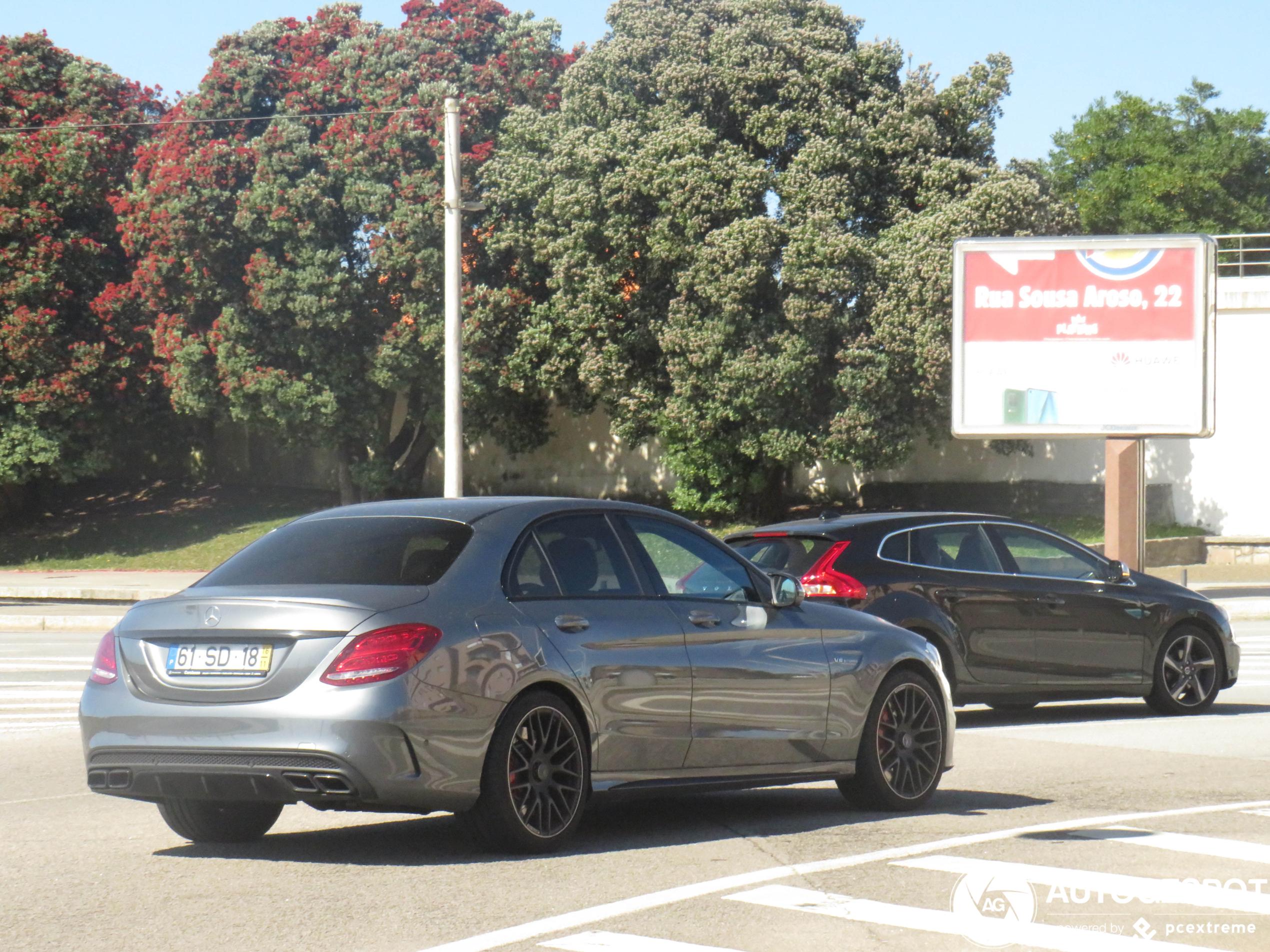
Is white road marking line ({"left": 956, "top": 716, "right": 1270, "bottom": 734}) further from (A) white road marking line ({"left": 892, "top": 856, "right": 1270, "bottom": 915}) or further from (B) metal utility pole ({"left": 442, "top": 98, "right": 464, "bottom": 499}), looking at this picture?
(B) metal utility pole ({"left": 442, "top": 98, "right": 464, "bottom": 499})

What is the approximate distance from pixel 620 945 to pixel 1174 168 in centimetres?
6691

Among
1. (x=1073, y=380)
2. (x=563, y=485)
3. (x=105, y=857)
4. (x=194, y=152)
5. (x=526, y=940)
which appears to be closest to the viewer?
(x=526, y=940)

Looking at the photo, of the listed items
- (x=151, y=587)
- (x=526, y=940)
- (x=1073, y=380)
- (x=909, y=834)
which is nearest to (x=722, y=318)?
(x=1073, y=380)

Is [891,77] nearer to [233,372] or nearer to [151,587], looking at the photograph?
[233,372]

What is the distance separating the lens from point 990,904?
5.91m

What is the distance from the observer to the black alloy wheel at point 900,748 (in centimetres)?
809

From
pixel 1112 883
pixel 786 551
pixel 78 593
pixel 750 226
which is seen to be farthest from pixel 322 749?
pixel 750 226

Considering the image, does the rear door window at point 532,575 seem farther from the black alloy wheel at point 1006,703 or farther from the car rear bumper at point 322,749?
the black alloy wheel at point 1006,703

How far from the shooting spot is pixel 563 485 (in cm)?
4506

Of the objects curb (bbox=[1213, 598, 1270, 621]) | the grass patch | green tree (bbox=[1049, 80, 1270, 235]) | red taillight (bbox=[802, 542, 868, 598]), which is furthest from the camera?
green tree (bbox=[1049, 80, 1270, 235])

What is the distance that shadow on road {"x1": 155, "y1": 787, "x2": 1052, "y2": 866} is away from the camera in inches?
275

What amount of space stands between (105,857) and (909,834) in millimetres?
3598

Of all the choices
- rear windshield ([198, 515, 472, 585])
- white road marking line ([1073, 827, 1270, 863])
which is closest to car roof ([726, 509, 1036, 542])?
white road marking line ([1073, 827, 1270, 863])

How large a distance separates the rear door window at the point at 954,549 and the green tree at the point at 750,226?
21.0 m
